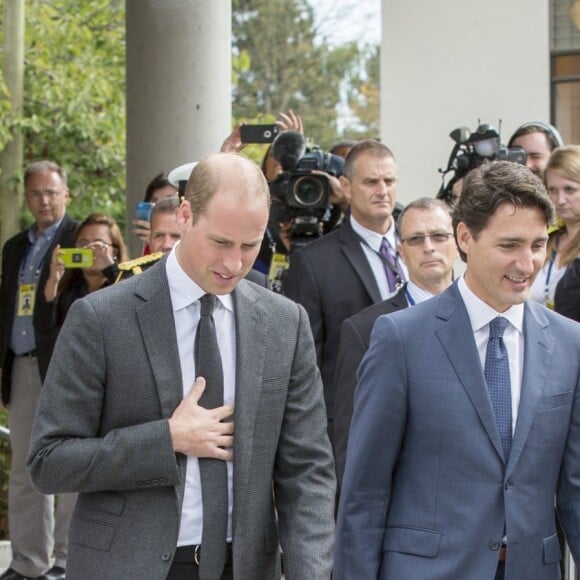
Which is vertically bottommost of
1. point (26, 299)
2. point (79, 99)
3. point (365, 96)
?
point (26, 299)

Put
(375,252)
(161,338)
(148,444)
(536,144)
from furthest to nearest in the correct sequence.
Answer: (536,144) < (375,252) < (161,338) < (148,444)

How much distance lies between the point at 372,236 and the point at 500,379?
2.68 metres

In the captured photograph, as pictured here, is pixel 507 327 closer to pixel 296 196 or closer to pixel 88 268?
pixel 296 196

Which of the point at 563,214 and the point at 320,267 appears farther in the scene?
the point at 320,267

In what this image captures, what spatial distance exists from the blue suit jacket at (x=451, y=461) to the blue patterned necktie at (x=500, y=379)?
1.7 inches

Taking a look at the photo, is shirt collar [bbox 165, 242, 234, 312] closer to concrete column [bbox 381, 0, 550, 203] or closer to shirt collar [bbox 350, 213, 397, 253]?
shirt collar [bbox 350, 213, 397, 253]

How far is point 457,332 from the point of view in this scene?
3.66 meters

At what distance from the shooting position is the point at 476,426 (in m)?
3.53

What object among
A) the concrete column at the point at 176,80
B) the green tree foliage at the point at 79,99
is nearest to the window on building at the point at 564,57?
the concrete column at the point at 176,80

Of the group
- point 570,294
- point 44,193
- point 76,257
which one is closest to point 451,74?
point 44,193

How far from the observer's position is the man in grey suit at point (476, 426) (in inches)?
138

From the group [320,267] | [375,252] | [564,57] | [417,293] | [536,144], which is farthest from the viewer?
[564,57]

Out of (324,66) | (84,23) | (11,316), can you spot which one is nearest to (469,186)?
(11,316)

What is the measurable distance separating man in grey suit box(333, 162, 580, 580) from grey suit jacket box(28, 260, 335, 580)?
6.0 inches
